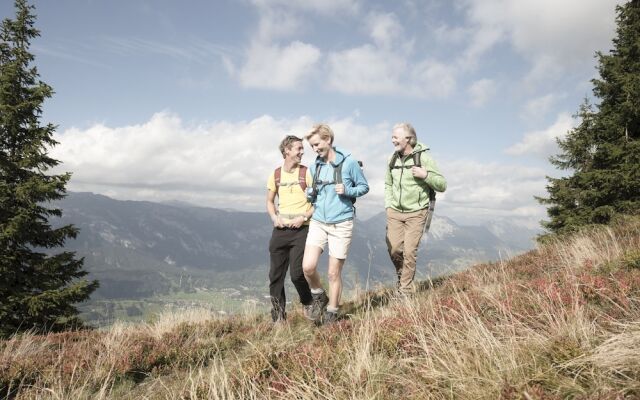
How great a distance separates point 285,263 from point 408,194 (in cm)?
252

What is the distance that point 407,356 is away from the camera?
3105 mm

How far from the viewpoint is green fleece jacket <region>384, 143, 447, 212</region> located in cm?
609

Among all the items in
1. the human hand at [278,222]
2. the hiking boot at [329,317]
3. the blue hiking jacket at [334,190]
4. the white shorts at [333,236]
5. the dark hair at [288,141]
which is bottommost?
the hiking boot at [329,317]

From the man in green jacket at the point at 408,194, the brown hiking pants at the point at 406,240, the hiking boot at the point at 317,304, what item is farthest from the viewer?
the brown hiking pants at the point at 406,240

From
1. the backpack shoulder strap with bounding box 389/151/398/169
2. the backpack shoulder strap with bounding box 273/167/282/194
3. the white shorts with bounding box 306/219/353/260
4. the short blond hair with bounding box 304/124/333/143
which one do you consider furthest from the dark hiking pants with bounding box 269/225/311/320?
the backpack shoulder strap with bounding box 389/151/398/169

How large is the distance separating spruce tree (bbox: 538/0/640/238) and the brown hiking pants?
10.6m

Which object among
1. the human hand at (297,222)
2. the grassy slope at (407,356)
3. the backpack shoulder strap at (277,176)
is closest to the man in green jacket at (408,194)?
the grassy slope at (407,356)

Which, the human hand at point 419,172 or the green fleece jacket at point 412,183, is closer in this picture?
the human hand at point 419,172

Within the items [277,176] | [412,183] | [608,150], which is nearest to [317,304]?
[277,176]

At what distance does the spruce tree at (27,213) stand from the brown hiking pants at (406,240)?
11.1 meters

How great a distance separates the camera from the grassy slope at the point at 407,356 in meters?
2.18

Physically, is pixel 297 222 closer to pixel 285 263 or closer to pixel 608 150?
pixel 285 263

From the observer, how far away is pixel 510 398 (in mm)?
1956

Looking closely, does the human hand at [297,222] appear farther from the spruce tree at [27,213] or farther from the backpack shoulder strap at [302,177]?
the spruce tree at [27,213]
